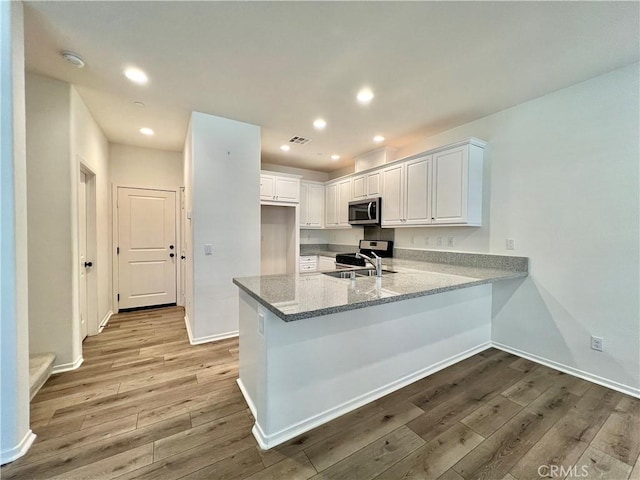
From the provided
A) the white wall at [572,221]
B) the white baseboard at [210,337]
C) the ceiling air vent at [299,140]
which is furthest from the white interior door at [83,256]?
the white wall at [572,221]

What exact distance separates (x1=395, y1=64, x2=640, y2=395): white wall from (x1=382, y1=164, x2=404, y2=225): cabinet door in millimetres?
1052

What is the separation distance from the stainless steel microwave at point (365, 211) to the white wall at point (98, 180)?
3.58 meters

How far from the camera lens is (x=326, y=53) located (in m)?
2.04

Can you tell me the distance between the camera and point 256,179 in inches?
137

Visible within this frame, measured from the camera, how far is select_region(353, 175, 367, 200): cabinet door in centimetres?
452

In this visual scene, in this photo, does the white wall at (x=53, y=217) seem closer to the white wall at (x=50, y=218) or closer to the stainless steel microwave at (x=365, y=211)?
the white wall at (x=50, y=218)

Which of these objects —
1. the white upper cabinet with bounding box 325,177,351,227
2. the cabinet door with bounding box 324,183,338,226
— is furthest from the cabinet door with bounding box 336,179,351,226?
the cabinet door with bounding box 324,183,338,226

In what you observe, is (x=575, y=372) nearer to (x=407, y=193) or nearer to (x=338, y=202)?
(x=407, y=193)

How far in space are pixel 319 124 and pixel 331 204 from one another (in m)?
2.08

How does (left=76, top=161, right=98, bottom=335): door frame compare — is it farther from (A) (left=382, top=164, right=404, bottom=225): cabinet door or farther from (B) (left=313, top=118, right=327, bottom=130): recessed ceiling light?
(A) (left=382, top=164, right=404, bottom=225): cabinet door

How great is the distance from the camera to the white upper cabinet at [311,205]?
5.31 meters

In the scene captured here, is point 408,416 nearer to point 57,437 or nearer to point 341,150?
point 57,437

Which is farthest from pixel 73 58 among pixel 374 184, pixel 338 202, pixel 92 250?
pixel 338 202

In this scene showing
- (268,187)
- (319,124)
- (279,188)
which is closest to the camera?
(319,124)
